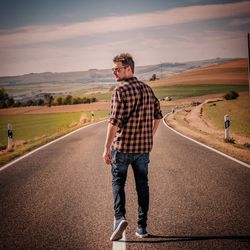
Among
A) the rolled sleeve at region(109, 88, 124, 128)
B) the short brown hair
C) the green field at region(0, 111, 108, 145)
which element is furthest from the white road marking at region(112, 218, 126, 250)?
the green field at region(0, 111, 108, 145)

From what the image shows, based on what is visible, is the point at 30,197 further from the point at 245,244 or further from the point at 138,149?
the point at 245,244

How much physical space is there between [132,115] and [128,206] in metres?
2.10

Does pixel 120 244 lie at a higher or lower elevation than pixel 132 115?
lower

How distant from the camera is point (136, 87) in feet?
12.8

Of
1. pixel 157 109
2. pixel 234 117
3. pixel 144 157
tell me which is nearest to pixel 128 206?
pixel 144 157

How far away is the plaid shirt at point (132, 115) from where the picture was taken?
383 centimetres

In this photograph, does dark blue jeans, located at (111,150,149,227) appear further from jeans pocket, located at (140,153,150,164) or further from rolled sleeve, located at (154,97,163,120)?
rolled sleeve, located at (154,97,163,120)

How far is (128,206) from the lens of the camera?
5.46m

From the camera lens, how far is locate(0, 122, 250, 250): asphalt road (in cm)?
416

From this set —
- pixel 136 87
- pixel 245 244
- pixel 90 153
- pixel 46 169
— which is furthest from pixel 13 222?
pixel 90 153

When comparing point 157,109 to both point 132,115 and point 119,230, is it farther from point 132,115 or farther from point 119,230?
point 119,230

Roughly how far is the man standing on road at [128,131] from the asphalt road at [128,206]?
1.63 ft

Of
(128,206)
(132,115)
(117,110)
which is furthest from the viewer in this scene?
(128,206)

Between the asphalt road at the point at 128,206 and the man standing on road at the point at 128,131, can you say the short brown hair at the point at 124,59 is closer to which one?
the man standing on road at the point at 128,131
